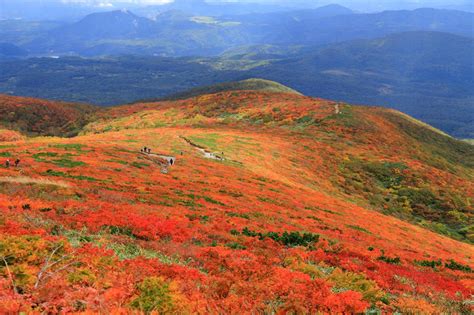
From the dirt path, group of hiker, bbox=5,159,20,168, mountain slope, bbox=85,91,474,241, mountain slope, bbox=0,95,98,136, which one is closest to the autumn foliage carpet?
group of hiker, bbox=5,159,20,168

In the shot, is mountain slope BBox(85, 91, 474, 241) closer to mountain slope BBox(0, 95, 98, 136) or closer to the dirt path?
mountain slope BBox(0, 95, 98, 136)

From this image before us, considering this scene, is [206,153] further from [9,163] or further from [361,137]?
[361,137]

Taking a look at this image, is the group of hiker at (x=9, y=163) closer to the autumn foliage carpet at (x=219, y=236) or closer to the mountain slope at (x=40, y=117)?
the autumn foliage carpet at (x=219, y=236)

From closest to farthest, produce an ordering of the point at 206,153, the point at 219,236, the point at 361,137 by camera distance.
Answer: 1. the point at 219,236
2. the point at 206,153
3. the point at 361,137

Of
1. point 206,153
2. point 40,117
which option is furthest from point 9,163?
point 40,117

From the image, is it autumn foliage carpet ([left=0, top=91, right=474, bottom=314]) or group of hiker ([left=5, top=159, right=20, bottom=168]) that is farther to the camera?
group of hiker ([left=5, top=159, right=20, bottom=168])

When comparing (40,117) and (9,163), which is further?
(40,117)

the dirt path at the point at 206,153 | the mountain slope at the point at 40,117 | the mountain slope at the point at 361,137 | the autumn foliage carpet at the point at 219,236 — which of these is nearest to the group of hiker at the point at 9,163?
the autumn foliage carpet at the point at 219,236

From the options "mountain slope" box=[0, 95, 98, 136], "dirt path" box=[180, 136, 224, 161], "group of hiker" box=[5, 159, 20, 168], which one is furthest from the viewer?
"mountain slope" box=[0, 95, 98, 136]
